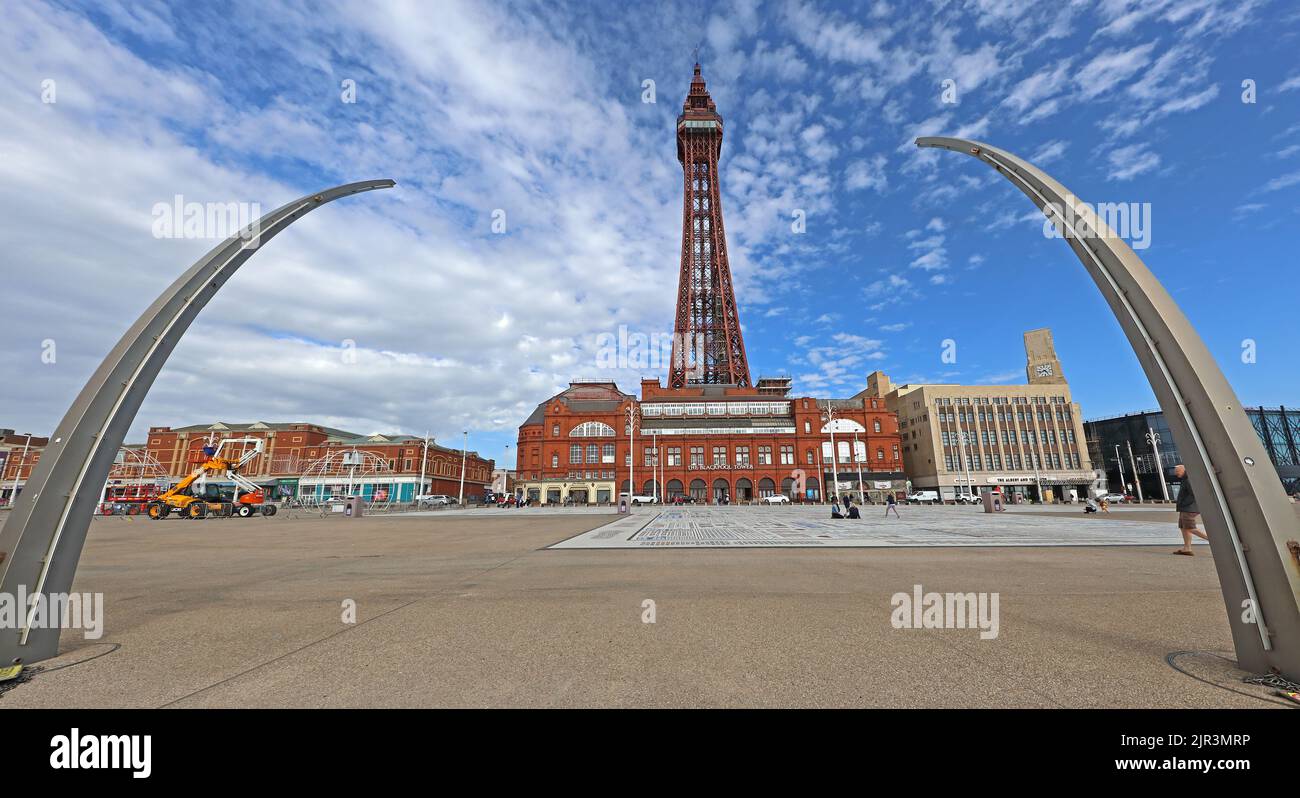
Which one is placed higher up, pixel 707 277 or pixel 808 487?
pixel 707 277

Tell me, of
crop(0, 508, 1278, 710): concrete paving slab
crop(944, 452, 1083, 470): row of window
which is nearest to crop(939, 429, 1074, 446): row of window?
crop(944, 452, 1083, 470): row of window

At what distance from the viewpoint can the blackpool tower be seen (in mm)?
88250

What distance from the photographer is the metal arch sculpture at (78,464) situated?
388 cm

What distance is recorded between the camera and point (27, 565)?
3.93 m

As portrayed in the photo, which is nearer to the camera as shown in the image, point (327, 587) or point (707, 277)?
point (327, 587)

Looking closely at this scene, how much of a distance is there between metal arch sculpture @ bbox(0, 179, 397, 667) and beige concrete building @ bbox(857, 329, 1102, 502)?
78.9m

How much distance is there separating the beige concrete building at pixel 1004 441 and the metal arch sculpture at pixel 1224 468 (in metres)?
74.9

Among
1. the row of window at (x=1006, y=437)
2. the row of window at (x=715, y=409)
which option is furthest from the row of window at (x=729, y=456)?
the row of window at (x=1006, y=437)

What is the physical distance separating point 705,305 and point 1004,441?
49146 mm

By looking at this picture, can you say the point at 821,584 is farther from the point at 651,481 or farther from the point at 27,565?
the point at 651,481

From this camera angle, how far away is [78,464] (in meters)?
4.38
